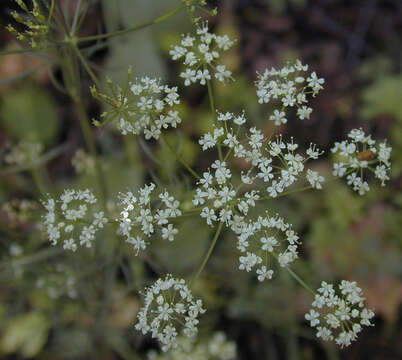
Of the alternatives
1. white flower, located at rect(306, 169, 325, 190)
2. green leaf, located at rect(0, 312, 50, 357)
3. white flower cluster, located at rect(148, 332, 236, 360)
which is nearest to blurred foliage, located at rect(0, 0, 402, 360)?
green leaf, located at rect(0, 312, 50, 357)

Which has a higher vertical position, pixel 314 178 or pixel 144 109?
pixel 144 109

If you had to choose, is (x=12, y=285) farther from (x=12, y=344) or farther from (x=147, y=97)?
(x=147, y=97)

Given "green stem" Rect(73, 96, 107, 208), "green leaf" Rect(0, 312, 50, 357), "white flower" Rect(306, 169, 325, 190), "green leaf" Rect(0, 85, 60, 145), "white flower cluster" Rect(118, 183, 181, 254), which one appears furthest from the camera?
"green leaf" Rect(0, 85, 60, 145)

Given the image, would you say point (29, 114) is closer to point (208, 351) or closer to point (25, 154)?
point (25, 154)

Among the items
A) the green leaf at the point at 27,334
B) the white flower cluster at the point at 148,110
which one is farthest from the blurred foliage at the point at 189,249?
the white flower cluster at the point at 148,110

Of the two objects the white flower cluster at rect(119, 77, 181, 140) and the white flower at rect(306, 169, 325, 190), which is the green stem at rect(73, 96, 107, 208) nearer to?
the white flower cluster at rect(119, 77, 181, 140)

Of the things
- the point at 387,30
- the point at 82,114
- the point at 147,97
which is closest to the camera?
the point at 147,97

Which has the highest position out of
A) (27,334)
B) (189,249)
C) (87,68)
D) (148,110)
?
(87,68)

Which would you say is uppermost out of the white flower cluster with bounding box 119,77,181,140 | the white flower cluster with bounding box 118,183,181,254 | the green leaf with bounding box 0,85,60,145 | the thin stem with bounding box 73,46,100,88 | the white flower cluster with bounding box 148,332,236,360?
the thin stem with bounding box 73,46,100,88

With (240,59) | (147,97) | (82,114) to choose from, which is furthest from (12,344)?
(240,59)

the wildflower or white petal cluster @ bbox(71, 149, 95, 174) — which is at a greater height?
the wildflower

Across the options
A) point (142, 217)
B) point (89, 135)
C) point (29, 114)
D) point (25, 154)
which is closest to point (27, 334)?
point (25, 154)
